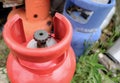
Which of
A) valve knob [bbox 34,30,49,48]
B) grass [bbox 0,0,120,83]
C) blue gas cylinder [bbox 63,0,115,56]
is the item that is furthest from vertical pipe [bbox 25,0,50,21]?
valve knob [bbox 34,30,49,48]

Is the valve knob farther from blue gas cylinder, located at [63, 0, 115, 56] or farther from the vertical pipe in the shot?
the vertical pipe

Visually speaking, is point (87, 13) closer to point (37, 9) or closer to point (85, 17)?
point (85, 17)

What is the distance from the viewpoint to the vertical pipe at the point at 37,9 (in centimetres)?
171

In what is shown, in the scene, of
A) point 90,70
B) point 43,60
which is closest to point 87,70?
point 90,70

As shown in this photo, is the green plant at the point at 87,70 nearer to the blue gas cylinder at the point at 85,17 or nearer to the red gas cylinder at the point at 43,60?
the blue gas cylinder at the point at 85,17

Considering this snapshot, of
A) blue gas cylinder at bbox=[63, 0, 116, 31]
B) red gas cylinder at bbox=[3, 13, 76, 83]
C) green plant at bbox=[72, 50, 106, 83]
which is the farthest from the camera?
green plant at bbox=[72, 50, 106, 83]

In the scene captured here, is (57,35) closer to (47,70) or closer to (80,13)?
(47,70)

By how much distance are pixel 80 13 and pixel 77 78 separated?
413mm

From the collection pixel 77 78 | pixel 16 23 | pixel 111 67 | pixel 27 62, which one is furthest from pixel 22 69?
pixel 111 67

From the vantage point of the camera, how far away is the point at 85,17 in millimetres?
1590

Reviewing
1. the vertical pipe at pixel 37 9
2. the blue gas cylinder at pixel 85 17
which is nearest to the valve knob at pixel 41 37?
the blue gas cylinder at pixel 85 17

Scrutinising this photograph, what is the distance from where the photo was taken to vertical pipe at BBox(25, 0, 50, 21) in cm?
171

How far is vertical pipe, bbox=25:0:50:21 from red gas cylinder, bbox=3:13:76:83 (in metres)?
0.39

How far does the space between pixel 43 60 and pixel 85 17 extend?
1.77 feet
